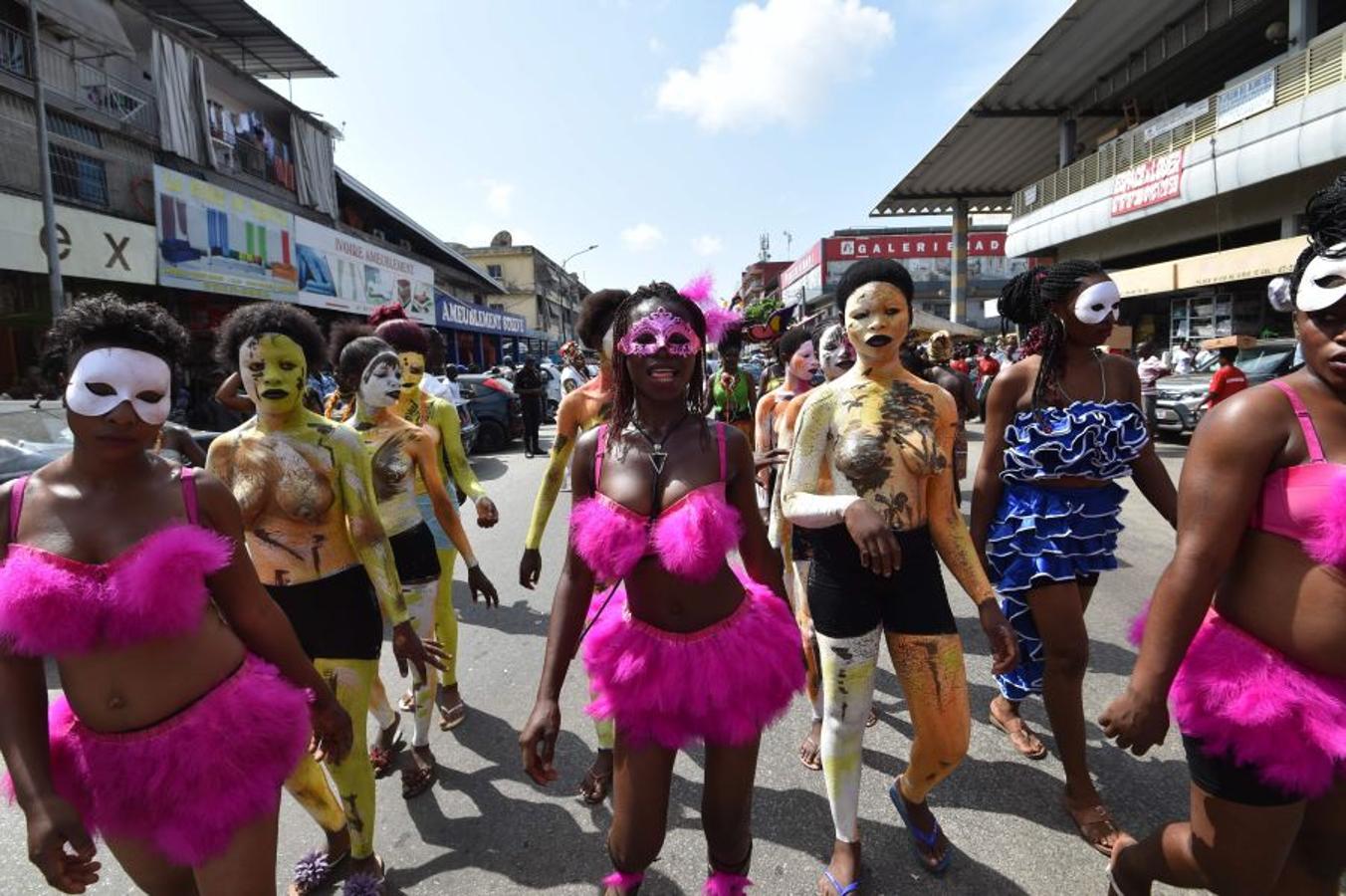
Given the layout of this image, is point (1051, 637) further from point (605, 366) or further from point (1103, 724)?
point (605, 366)

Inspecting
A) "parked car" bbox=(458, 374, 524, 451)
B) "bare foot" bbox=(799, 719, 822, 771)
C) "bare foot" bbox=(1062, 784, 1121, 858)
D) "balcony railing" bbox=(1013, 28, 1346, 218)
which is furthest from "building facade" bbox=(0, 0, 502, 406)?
"balcony railing" bbox=(1013, 28, 1346, 218)

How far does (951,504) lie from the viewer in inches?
107

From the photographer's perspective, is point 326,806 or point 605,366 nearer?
point 326,806

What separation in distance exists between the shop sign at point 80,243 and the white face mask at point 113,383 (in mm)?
13417

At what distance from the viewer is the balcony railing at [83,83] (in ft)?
41.9

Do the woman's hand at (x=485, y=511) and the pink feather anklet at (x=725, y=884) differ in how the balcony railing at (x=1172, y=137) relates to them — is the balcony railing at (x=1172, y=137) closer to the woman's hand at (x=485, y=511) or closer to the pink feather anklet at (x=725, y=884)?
the woman's hand at (x=485, y=511)

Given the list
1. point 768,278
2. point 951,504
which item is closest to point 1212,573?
point 951,504

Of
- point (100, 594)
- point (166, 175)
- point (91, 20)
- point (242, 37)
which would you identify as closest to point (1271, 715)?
point (100, 594)

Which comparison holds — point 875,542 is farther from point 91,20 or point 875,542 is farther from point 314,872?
point 91,20

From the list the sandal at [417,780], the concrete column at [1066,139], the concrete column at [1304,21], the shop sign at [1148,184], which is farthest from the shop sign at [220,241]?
the concrete column at [1066,139]

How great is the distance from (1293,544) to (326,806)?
3084mm

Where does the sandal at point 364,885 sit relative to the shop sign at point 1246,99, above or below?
below

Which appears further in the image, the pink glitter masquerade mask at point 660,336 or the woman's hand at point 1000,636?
the woman's hand at point 1000,636

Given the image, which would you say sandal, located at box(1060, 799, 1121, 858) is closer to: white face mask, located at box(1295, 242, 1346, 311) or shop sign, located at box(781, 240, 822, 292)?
white face mask, located at box(1295, 242, 1346, 311)
